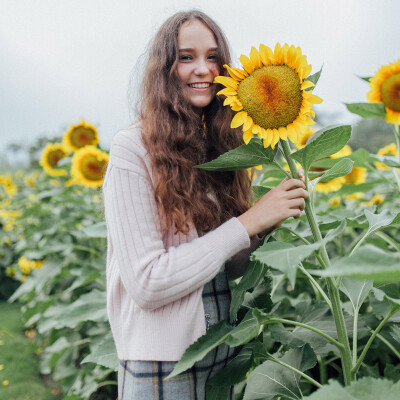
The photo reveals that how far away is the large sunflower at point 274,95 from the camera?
37.4 inches

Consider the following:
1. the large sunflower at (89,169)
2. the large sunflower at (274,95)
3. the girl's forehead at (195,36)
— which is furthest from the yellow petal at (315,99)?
the large sunflower at (89,169)

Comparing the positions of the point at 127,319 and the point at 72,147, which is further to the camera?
the point at 72,147

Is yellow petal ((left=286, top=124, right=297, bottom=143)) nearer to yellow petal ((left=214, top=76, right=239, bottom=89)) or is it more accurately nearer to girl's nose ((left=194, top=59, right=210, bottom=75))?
yellow petal ((left=214, top=76, right=239, bottom=89))

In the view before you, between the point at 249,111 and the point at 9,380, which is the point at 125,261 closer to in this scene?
the point at 249,111

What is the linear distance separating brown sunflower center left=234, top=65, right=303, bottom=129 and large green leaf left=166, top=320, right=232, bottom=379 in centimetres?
45

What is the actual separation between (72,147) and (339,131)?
2.30 m

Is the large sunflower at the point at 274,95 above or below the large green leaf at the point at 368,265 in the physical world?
above

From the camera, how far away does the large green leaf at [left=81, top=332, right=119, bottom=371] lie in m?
1.50

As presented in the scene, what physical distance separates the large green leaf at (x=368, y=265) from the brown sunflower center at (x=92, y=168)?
2.21 metres

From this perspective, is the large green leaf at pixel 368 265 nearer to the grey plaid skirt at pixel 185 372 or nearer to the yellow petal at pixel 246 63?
the yellow petal at pixel 246 63

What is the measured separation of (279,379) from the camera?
123 cm

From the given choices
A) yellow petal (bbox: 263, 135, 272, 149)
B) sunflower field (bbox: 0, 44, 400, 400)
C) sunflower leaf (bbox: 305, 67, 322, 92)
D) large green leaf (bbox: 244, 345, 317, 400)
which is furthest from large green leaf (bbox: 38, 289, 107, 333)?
sunflower leaf (bbox: 305, 67, 322, 92)

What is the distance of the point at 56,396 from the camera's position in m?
2.66

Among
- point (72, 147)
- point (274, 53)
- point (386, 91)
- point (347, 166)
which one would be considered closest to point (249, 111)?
point (274, 53)
